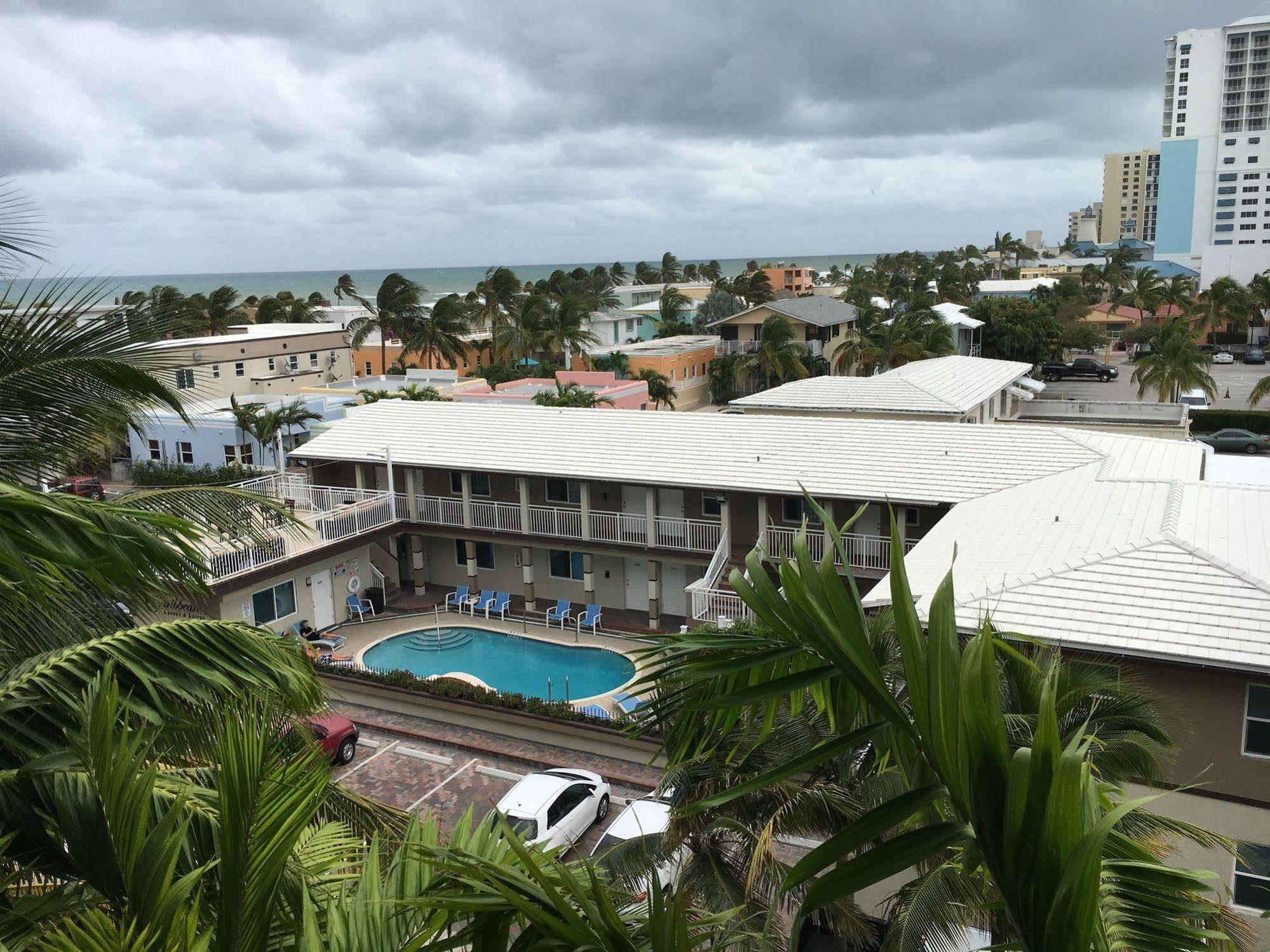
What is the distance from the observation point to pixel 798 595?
3117mm

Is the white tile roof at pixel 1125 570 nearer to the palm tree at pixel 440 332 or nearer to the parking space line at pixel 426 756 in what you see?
the parking space line at pixel 426 756

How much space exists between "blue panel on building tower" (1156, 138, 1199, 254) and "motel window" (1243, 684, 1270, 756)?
173423 mm

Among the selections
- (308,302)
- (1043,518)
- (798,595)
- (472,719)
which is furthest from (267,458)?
(308,302)

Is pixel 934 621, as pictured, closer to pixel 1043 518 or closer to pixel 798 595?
pixel 798 595

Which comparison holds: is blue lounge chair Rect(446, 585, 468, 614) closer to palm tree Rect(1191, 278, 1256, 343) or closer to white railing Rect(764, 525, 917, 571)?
white railing Rect(764, 525, 917, 571)

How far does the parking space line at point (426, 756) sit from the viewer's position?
20438 millimetres

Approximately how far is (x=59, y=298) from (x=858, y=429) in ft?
78.8

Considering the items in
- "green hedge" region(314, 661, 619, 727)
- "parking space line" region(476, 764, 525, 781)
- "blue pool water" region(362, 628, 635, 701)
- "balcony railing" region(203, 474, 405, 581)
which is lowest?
"blue pool water" region(362, 628, 635, 701)

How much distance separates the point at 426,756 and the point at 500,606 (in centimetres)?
832

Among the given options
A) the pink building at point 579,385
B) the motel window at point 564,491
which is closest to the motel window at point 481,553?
the motel window at point 564,491

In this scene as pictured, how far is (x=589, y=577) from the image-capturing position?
2869cm

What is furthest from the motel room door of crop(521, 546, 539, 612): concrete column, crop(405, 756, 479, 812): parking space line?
crop(405, 756, 479, 812): parking space line

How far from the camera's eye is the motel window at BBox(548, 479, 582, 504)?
2905 cm

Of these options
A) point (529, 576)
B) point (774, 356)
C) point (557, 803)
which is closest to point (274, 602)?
point (529, 576)
